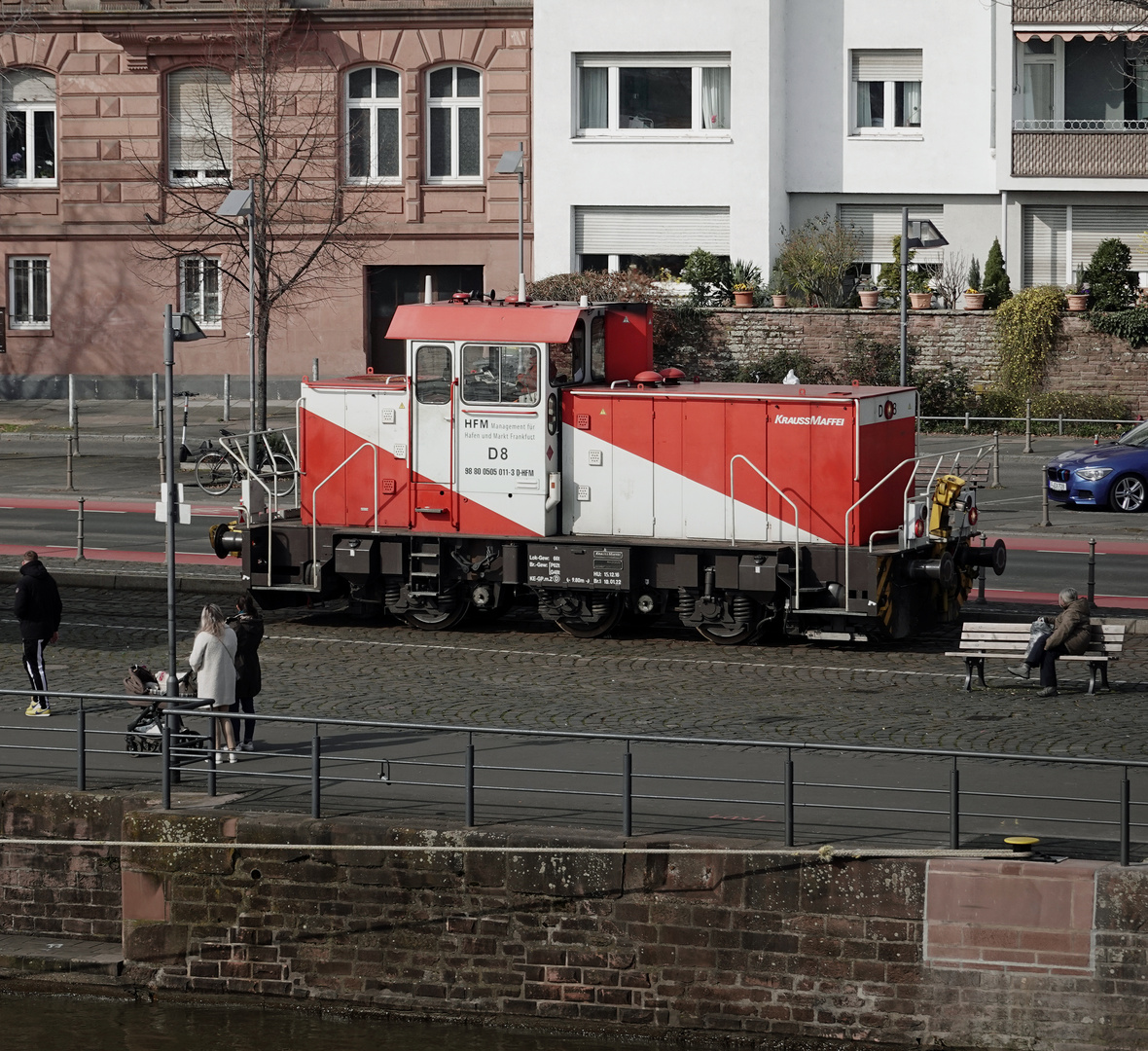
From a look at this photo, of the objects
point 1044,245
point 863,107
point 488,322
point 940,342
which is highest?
point 863,107

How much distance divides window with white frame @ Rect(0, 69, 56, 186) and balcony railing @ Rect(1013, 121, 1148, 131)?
71.9ft

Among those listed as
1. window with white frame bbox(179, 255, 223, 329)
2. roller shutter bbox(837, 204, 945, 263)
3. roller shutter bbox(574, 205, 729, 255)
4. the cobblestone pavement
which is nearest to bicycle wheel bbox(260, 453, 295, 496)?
the cobblestone pavement

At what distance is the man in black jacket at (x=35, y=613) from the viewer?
18.2m

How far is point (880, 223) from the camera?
44.1 metres

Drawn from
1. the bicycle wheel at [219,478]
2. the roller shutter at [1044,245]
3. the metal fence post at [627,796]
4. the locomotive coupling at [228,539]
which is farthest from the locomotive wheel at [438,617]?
the roller shutter at [1044,245]

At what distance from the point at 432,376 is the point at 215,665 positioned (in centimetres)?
665

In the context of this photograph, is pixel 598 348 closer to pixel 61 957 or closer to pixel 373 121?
pixel 61 957

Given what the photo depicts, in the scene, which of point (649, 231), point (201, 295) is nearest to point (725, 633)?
point (649, 231)

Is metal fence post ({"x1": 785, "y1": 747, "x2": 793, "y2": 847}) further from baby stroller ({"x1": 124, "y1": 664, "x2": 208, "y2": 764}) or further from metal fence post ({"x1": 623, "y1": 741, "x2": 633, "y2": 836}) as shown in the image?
baby stroller ({"x1": 124, "y1": 664, "x2": 208, "y2": 764})

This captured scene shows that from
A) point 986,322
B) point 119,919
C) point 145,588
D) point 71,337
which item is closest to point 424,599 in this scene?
point 145,588

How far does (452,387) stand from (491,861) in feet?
A: 29.9

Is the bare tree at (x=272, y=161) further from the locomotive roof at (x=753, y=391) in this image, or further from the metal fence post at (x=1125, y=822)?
the metal fence post at (x=1125, y=822)

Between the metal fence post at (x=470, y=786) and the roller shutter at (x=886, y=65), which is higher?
the roller shutter at (x=886, y=65)

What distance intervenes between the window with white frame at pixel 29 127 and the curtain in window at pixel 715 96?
1499 centimetres
